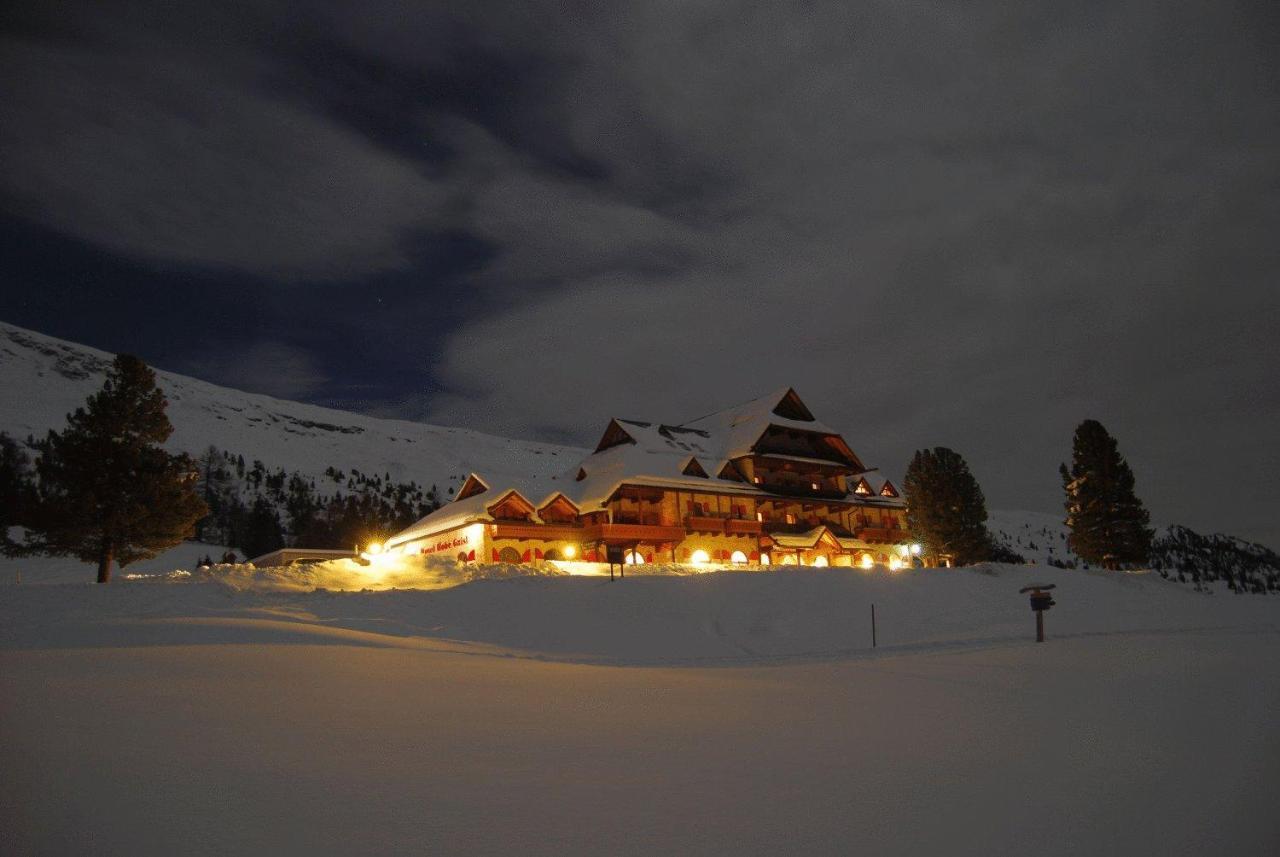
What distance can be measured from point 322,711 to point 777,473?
53315 millimetres

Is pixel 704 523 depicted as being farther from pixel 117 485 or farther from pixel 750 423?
pixel 117 485

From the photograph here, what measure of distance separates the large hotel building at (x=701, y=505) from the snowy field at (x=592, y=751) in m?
30.3

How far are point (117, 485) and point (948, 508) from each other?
172 feet

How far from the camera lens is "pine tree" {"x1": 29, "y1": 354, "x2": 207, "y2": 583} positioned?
30.2 meters

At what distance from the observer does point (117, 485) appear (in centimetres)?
3092

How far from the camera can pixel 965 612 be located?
33.9 m

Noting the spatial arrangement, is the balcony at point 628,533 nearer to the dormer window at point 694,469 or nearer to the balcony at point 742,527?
the balcony at point 742,527

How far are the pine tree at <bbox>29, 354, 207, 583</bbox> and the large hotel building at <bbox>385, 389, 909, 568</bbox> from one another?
16.8m

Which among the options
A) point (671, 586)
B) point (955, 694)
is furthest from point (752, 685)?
point (671, 586)

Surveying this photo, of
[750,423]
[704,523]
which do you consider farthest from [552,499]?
[750,423]

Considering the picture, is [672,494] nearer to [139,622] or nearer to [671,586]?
[671,586]

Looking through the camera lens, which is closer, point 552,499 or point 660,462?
point 552,499

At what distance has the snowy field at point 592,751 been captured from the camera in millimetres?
4723

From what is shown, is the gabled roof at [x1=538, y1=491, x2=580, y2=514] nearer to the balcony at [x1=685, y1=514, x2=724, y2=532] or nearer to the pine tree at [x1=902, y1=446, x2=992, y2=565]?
the balcony at [x1=685, y1=514, x2=724, y2=532]
